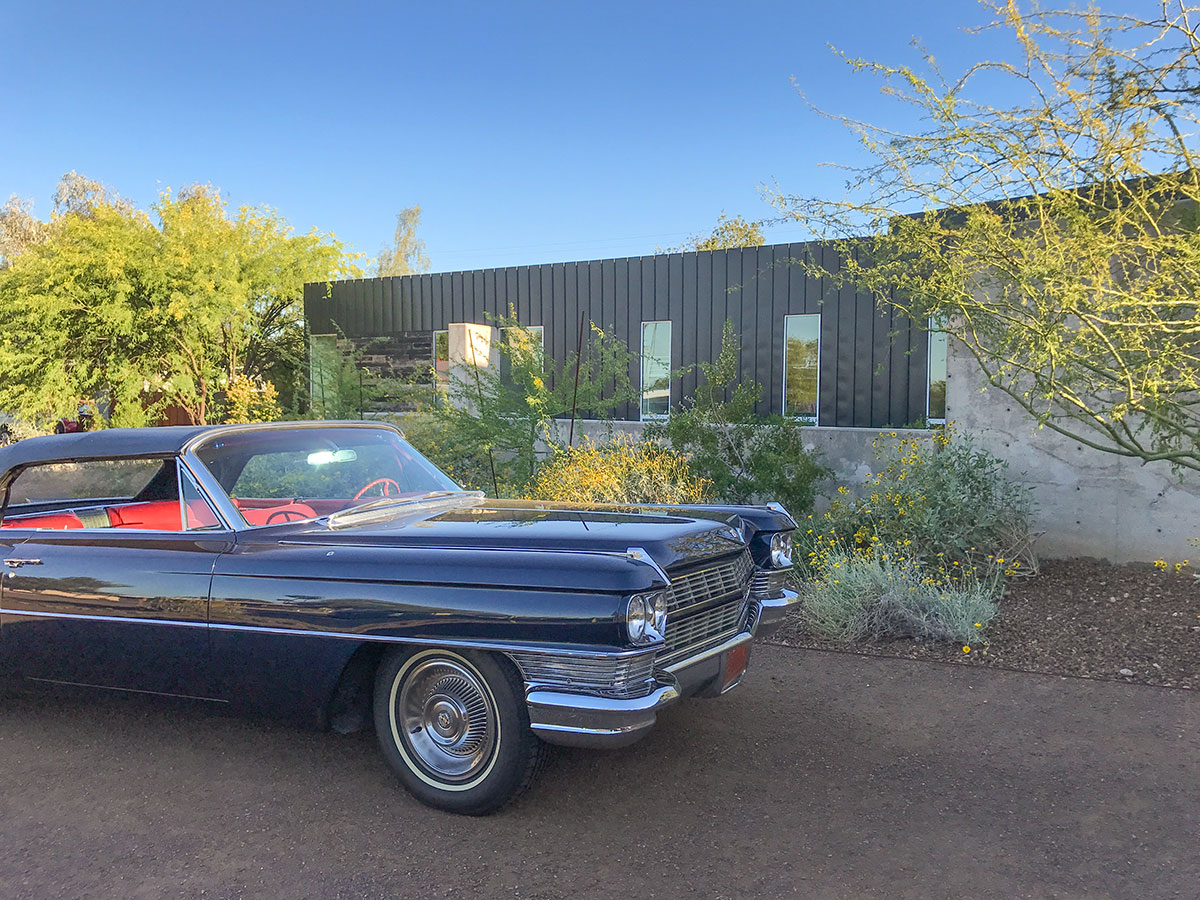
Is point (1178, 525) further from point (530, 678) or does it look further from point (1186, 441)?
point (530, 678)

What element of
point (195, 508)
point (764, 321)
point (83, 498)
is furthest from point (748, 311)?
point (195, 508)

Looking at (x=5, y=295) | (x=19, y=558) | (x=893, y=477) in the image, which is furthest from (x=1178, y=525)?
(x=5, y=295)

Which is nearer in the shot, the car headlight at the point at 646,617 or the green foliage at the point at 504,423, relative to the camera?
the car headlight at the point at 646,617

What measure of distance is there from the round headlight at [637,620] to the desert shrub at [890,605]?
3104 millimetres

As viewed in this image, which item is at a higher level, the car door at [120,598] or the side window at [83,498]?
the side window at [83,498]

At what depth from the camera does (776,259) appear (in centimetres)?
1245

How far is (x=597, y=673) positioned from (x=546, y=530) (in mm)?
737

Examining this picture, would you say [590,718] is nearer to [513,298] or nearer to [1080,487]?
[1080,487]

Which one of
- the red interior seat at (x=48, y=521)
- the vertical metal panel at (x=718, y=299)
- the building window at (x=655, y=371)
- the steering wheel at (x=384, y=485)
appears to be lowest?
the red interior seat at (x=48, y=521)

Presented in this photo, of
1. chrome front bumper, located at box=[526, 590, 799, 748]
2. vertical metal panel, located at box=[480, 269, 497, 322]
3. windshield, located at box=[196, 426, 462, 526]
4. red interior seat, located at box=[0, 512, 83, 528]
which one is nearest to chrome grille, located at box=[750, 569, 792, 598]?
chrome front bumper, located at box=[526, 590, 799, 748]

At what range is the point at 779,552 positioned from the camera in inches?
170

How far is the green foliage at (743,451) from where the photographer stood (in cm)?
838

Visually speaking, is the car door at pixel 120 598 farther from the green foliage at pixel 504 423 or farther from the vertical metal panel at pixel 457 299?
the vertical metal panel at pixel 457 299

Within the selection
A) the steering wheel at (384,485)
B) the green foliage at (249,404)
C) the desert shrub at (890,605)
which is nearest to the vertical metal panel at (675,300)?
the green foliage at (249,404)
